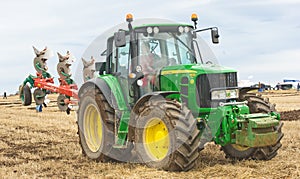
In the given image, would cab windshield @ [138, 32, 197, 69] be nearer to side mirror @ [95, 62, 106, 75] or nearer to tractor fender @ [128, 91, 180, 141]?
tractor fender @ [128, 91, 180, 141]

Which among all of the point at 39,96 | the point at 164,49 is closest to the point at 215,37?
the point at 164,49

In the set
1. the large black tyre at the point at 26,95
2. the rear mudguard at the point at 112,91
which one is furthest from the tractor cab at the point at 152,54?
the large black tyre at the point at 26,95

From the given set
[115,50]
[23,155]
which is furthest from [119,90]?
[23,155]

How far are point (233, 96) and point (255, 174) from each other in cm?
156

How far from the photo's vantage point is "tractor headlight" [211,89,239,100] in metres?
7.19

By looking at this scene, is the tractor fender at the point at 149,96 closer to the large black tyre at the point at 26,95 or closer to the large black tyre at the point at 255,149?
the large black tyre at the point at 255,149

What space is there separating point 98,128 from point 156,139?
1947 mm

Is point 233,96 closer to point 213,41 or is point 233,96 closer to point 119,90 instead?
point 213,41

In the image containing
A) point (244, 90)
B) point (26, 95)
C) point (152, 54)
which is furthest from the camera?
point (26, 95)

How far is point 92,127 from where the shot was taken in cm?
859

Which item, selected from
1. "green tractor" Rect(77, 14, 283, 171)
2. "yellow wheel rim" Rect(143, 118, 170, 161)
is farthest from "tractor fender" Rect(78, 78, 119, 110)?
"yellow wheel rim" Rect(143, 118, 170, 161)

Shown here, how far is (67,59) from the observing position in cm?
2094

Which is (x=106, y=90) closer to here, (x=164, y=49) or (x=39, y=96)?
(x=164, y=49)

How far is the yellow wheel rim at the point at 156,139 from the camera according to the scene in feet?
22.2
